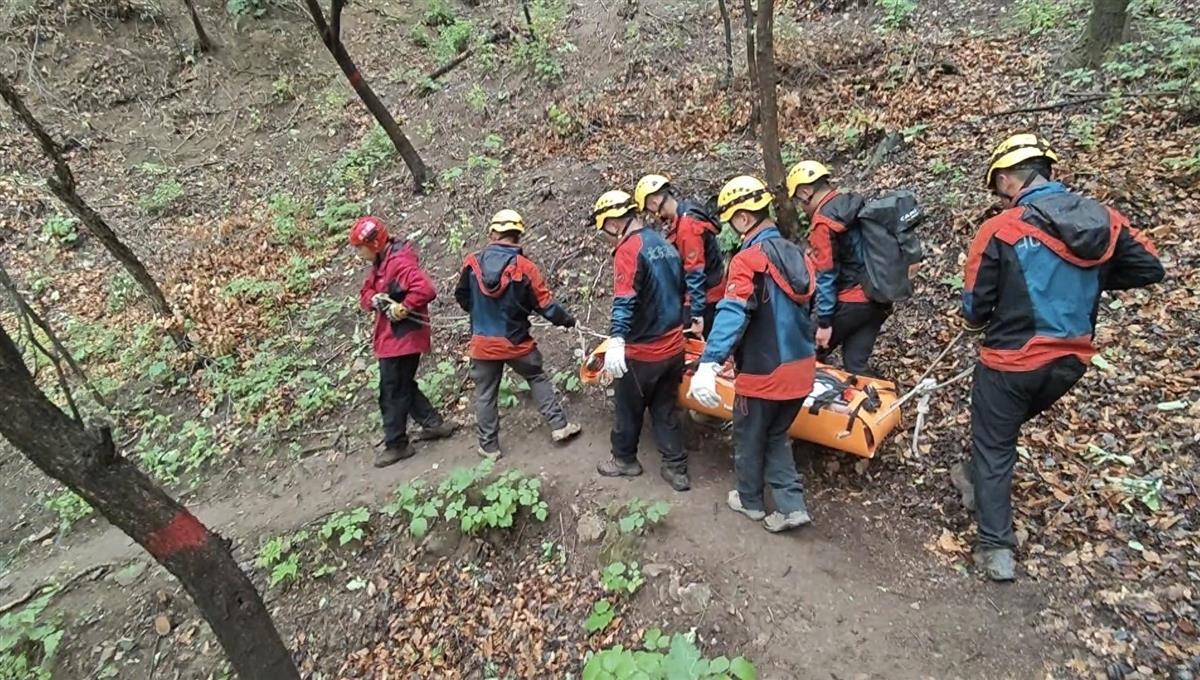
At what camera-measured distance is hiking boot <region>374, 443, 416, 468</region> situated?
719 cm

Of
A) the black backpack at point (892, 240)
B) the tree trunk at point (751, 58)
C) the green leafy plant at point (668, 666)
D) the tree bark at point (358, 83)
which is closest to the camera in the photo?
the green leafy plant at point (668, 666)

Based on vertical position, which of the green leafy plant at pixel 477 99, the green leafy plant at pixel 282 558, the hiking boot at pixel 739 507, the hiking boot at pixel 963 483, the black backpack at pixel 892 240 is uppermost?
the green leafy plant at pixel 477 99

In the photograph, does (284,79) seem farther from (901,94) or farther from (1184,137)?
(1184,137)

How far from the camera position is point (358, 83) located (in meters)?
12.0

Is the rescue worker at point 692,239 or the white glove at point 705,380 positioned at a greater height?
the rescue worker at point 692,239

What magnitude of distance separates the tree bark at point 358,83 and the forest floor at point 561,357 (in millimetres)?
602

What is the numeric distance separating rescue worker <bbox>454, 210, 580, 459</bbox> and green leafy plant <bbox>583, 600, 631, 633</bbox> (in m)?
1.98

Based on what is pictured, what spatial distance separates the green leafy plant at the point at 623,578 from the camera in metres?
4.81

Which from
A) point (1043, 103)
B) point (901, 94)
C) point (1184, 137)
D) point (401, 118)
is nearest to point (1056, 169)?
point (1184, 137)

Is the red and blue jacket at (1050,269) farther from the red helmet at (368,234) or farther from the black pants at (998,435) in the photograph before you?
the red helmet at (368,234)

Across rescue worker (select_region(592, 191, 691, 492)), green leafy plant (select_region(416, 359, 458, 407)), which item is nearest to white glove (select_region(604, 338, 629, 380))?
rescue worker (select_region(592, 191, 691, 492))

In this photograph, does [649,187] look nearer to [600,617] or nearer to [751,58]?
[600,617]

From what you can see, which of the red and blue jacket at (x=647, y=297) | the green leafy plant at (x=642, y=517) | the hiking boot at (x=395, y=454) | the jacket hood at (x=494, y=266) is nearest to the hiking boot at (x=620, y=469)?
the green leafy plant at (x=642, y=517)

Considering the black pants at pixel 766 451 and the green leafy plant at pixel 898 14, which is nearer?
Result: the black pants at pixel 766 451
